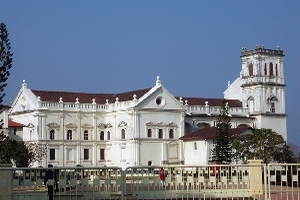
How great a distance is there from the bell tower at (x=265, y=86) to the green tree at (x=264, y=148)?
856 inches

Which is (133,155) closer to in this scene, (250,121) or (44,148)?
(44,148)

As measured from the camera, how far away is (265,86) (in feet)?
255

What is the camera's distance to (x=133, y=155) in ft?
223

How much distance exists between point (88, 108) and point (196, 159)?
497 inches

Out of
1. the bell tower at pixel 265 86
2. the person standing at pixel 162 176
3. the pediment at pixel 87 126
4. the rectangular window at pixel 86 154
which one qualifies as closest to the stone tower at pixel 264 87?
the bell tower at pixel 265 86

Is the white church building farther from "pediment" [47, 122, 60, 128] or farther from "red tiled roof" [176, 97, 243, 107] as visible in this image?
"red tiled roof" [176, 97, 243, 107]

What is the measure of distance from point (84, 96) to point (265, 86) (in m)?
20.2

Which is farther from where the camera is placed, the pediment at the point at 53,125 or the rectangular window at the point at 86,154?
the rectangular window at the point at 86,154

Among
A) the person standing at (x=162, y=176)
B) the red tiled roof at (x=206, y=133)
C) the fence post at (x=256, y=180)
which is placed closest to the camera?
the person standing at (x=162, y=176)

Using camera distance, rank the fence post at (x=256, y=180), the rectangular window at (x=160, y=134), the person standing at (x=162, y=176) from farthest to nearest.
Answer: the rectangular window at (x=160, y=134), the fence post at (x=256, y=180), the person standing at (x=162, y=176)

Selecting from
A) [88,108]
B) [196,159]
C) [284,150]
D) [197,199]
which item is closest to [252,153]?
[284,150]

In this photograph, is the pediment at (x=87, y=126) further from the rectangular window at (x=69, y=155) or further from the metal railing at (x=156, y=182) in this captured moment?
the metal railing at (x=156, y=182)

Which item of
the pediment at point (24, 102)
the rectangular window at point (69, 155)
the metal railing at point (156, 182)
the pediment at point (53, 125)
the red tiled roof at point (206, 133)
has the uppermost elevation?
the pediment at point (24, 102)

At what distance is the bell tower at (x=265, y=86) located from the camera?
7731 centimetres
